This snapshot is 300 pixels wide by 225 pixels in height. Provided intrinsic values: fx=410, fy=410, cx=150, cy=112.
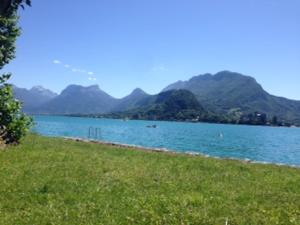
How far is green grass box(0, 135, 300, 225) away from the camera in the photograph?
12.7m

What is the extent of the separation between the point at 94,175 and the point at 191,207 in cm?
681

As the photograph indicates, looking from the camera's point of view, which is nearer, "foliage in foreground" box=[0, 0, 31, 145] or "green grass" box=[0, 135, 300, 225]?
"green grass" box=[0, 135, 300, 225]

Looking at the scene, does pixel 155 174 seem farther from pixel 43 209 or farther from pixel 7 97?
pixel 7 97

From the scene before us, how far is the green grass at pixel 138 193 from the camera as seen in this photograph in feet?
41.8

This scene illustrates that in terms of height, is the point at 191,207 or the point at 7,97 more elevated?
the point at 7,97

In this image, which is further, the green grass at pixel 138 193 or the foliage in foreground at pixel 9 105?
the foliage in foreground at pixel 9 105

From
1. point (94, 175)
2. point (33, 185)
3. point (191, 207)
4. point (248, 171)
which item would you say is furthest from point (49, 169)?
point (248, 171)

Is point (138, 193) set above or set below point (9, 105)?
below

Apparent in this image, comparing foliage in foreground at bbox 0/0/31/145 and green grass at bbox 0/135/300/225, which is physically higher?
foliage in foreground at bbox 0/0/31/145

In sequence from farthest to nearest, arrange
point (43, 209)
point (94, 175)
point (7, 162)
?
point (7, 162), point (94, 175), point (43, 209)

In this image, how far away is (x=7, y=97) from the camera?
30625 millimetres

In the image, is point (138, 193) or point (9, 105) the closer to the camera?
point (138, 193)

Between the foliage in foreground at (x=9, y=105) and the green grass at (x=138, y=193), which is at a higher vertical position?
the foliage in foreground at (x=9, y=105)

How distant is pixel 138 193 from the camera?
1577cm
